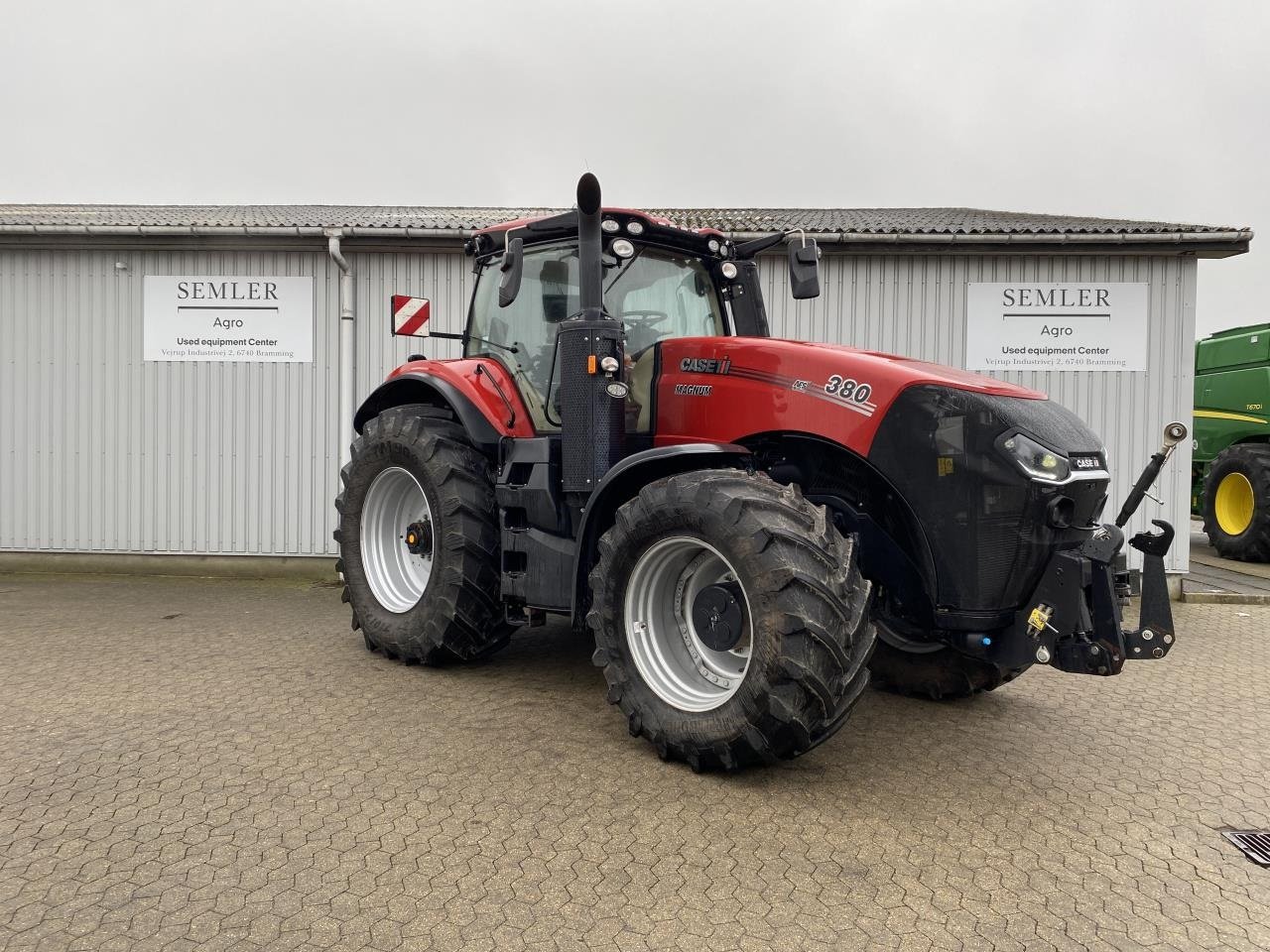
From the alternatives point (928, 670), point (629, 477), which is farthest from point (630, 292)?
point (928, 670)

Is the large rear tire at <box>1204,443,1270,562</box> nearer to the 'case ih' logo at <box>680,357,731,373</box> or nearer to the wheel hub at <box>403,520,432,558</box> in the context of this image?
the 'case ih' logo at <box>680,357,731,373</box>

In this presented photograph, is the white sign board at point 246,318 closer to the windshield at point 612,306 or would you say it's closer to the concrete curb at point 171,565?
the concrete curb at point 171,565

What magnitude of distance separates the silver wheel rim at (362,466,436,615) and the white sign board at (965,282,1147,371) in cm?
534

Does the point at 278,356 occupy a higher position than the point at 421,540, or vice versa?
the point at 278,356

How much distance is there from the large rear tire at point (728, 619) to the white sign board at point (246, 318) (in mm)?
5737

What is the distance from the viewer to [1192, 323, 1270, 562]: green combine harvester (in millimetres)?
11062

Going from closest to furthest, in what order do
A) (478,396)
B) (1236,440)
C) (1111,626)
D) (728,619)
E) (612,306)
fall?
(1111,626), (728,619), (612,306), (478,396), (1236,440)

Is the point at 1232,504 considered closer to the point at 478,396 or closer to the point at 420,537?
the point at 478,396

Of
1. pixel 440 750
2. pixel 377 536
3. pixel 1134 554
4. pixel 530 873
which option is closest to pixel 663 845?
pixel 530 873

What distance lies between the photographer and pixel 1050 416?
3.80 metres

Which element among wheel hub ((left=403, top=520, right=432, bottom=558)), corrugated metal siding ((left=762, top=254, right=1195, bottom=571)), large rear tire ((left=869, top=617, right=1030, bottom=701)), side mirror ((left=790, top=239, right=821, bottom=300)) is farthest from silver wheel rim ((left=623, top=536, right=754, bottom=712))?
corrugated metal siding ((left=762, top=254, right=1195, bottom=571))

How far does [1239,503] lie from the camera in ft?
38.7

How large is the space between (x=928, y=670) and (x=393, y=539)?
10.8 ft

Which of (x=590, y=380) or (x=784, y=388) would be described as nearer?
(x=784, y=388)
